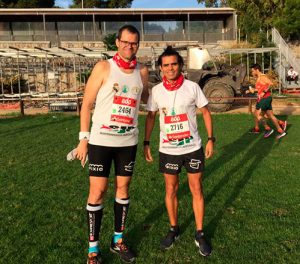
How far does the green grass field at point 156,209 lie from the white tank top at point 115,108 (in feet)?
3.83

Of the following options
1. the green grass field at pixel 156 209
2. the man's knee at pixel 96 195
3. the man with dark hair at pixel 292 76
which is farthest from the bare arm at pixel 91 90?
the man with dark hair at pixel 292 76

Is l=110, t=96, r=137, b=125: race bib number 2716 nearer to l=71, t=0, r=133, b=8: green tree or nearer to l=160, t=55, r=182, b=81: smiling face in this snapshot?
l=160, t=55, r=182, b=81: smiling face

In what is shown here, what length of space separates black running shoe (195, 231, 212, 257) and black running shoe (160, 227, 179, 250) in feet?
0.77

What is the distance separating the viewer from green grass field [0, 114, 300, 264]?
143 inches

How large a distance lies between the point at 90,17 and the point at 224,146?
26.7 m

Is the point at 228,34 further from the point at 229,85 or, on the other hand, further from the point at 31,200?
the point at 31,200

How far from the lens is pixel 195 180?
365 centimetres

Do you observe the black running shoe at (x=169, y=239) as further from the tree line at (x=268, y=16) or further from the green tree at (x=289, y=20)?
the green tree at (x=289, y=20)

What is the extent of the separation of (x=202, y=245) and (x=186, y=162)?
0.81 meters

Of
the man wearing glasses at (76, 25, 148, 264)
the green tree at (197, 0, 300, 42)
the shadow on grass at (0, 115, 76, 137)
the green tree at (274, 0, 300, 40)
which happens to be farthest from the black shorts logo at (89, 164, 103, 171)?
the green tree at (274, 0, 300, 40)

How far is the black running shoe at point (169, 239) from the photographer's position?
12.2ft

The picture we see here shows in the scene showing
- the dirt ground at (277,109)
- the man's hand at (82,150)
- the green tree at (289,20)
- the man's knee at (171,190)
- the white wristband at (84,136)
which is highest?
the green tree at (289,20)

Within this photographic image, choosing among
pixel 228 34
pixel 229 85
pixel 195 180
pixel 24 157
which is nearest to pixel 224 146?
pixel 24 157

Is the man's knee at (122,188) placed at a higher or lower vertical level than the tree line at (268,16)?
lower
